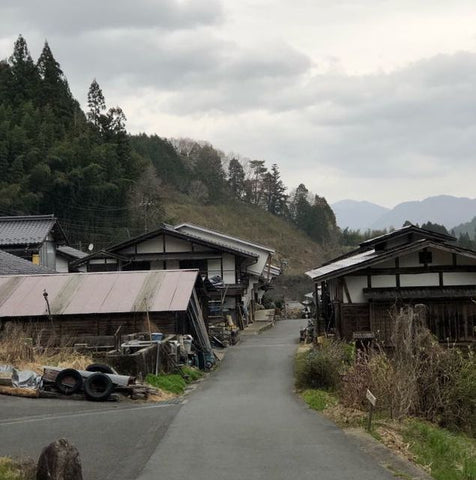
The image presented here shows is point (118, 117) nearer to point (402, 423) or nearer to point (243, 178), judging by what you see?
point (243, 178)

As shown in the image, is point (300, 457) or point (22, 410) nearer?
point (300, 457)

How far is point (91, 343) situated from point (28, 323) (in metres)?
2.42

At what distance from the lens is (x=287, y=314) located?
2175 inches

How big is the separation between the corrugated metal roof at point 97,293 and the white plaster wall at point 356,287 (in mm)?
5290

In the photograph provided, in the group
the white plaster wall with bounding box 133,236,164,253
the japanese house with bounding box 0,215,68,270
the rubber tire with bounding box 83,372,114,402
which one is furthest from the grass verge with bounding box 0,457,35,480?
the japanese house with bounding box 0,215,68,270

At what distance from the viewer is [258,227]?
3425 inches

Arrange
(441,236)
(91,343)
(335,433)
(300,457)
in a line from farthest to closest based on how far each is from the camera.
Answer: (441,236) < (91,343) < (335,433) < (300,457)

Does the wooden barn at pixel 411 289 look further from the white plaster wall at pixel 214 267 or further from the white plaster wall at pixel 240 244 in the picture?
the white plaster wall at pixel 240 244

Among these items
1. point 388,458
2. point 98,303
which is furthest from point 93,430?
point 98,303

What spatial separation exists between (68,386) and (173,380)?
12.3ft

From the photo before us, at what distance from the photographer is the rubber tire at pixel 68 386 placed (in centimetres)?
1431

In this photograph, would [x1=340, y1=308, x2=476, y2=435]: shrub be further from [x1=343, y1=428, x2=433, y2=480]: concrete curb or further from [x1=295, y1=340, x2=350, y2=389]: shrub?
[x1=295, y1=340, x2=350, y2=389]: shrub

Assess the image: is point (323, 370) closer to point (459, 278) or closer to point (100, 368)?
point (100, 368)

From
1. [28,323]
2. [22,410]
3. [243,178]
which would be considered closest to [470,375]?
[22,410]
